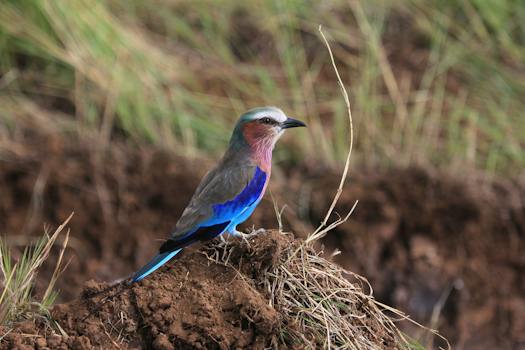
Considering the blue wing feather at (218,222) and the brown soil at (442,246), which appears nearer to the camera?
the blue wing feather at (218,222)

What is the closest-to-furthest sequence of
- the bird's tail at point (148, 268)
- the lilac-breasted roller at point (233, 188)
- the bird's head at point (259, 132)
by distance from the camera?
the bird's tail at point (148, 268)
the lilac-breasted roller at point (233, 188)
the bird's head at point (259, 132)

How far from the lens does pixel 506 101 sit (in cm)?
1033

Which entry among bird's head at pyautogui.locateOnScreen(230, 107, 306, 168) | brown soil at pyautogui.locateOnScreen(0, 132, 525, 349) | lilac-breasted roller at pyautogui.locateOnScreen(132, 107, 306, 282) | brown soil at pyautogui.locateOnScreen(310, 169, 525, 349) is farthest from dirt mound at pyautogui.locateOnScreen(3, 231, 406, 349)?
brown soil at pyautogui.locateOnScreen(310, 169, 525, 349)

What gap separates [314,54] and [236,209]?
596 cm

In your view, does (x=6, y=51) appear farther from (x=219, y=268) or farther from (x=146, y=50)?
(x=219, y=268)

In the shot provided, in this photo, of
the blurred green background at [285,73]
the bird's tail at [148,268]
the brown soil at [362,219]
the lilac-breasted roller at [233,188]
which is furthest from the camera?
the blurred green background at [285,73]

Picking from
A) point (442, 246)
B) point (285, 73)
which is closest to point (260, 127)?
point (442, 246)

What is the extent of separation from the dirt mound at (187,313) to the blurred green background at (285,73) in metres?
5.01

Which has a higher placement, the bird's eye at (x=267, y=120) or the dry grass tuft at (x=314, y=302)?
the bird's eye at (x=267, y=120)

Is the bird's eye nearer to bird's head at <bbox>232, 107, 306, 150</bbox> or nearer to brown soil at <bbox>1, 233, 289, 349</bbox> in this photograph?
bird's head at <bbox>232, 107, 306, 150</bbox>

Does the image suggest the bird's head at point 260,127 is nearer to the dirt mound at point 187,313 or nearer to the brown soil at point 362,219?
the dirt mound at point 187,313

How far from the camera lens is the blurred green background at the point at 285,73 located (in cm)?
948

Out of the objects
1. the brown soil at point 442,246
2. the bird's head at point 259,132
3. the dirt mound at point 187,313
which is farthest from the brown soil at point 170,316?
the brown soil at point 442,246

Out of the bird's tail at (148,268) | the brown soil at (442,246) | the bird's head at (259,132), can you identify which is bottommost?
the brown soil at (442,246)
